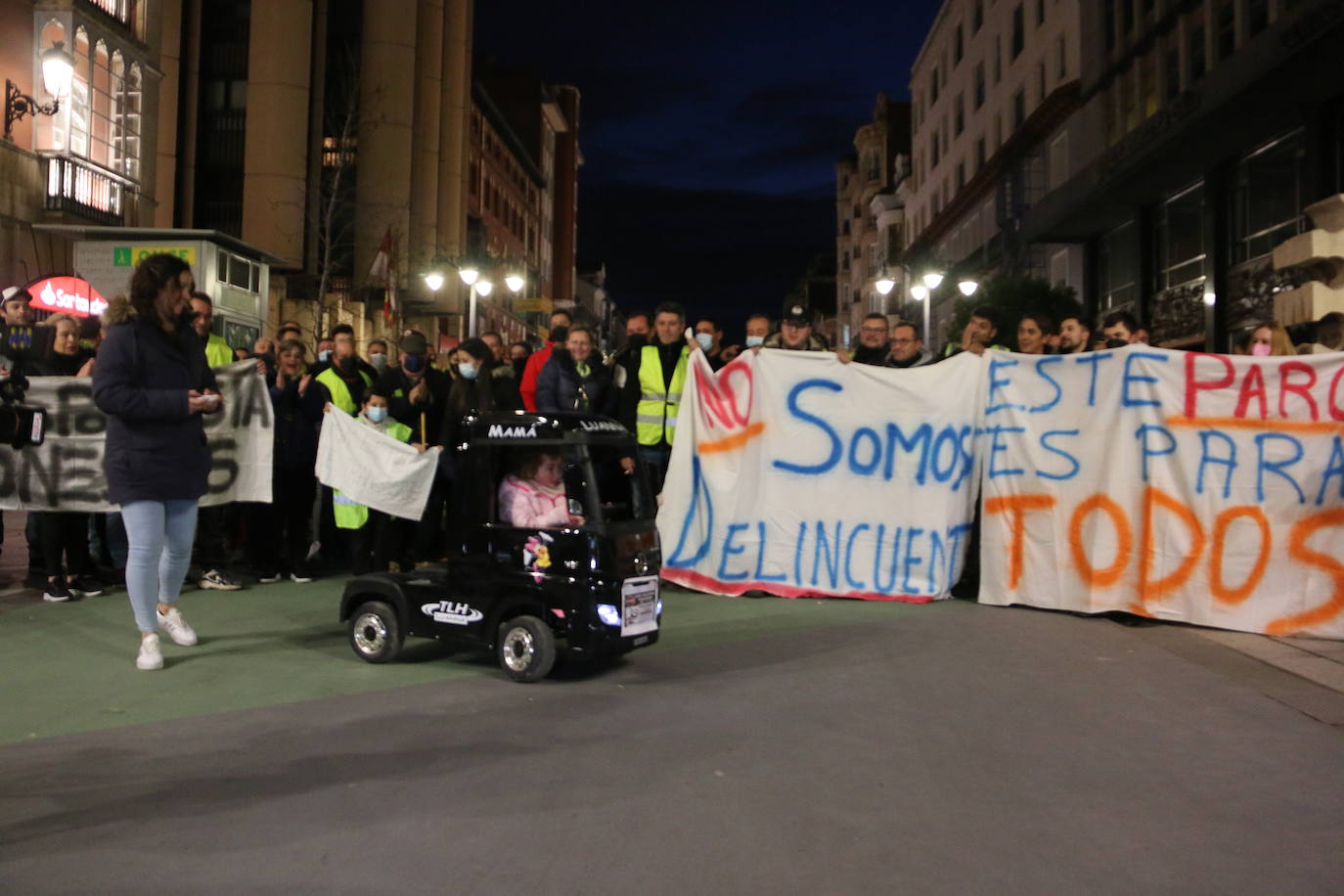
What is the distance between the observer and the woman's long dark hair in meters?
6.53

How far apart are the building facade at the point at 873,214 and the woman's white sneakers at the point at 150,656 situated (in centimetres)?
6519

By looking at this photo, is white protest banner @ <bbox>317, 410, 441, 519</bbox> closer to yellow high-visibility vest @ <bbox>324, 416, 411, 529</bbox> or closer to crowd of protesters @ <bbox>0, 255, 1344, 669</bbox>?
crowd of protesters @ <bbox>0, 255, 1344, 669</bbox>

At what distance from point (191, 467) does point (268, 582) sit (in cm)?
327

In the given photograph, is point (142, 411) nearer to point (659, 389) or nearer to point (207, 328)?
point (207, 328)

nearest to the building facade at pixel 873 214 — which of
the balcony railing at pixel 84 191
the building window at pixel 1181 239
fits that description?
the building window at pixel 1181 239

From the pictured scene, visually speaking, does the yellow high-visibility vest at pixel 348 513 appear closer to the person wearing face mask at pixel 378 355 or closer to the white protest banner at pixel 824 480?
the person wearing face mask at pixel 378 355

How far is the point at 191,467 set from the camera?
674cm

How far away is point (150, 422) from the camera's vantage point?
659 centimetres

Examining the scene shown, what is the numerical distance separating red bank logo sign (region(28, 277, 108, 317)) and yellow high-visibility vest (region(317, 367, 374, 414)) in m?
10.8

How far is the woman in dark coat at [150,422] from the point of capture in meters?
6.47

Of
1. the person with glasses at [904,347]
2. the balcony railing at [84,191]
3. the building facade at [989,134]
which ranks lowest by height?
the person with glasses at [904,347]

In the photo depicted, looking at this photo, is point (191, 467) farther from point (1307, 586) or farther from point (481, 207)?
point (481, 207)

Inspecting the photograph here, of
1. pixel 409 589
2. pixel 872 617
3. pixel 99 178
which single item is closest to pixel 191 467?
pixel 409 589

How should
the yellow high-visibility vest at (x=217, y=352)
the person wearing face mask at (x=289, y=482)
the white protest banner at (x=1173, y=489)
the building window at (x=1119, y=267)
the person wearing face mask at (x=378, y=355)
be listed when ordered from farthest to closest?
the building window at (x=1119, y=267)
the person wearing face mask at (x=378, y=355)
the yellow high-visibility vest at (x=217, y=352)
the person wearing face mask at (x=289, y=482)
the white protest banner at (x=1173, y=489)
